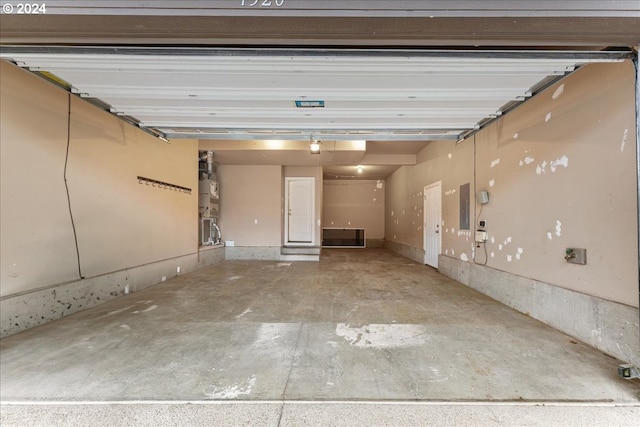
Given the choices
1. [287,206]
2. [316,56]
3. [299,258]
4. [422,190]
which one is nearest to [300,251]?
[299,258]

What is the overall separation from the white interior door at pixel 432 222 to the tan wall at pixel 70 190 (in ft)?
18.1

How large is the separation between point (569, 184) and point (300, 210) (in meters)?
6.10

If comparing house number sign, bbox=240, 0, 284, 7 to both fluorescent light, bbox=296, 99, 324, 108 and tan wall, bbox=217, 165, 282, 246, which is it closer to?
fluorescent light, bbox=296, 99, 324, 108

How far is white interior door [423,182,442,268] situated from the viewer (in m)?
5.78

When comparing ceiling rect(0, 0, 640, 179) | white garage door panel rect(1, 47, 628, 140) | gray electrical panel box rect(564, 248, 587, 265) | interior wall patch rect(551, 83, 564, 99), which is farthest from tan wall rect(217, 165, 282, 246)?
gray electrical panel box rect(564, 248, 587, 265)

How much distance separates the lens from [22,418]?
147 centimetres

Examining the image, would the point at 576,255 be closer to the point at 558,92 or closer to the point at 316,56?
the point at 558,92

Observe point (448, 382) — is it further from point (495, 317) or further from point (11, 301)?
point (11, 301)

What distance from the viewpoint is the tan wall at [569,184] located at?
2.10 meters

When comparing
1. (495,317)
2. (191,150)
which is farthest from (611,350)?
(191,150)

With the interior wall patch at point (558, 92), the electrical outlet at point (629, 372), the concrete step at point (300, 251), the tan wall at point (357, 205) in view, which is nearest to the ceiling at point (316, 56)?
the interior wall patch at point (558, 92)

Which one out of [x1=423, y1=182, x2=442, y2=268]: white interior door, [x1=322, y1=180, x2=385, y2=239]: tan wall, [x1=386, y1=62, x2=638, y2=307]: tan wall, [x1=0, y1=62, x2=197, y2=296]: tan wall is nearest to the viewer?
[x1=386, y1=62, x2=638, y2=307]: tan wall

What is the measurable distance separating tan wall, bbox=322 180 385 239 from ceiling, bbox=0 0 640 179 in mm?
7975

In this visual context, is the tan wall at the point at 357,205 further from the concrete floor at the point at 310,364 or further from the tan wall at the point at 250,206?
the concrete floor at the point at 310,364
